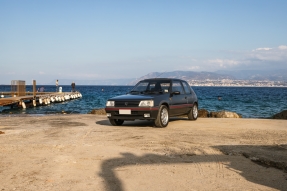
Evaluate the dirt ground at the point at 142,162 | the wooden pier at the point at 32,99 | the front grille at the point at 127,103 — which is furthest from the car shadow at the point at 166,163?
the wooden pier at the point at 32,99

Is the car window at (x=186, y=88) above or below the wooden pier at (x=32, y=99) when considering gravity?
above

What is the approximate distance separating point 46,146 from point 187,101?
→ 6638mm

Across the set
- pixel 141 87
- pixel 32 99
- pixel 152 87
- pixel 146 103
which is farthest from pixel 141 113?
pixel 32 99

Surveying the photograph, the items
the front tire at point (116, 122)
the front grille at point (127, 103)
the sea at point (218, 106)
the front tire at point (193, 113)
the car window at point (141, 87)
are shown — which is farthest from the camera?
Result: the sea at point (218, 106)

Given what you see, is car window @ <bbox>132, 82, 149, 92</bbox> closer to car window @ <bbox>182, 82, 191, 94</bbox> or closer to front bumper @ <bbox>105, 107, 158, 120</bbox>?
front bumper @ <bbox>105, 107, 158, 120</bbox>

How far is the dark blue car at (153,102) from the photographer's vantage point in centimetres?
1059

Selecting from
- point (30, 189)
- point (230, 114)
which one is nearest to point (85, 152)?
point (30, 189)

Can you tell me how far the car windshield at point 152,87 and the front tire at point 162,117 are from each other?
797mm

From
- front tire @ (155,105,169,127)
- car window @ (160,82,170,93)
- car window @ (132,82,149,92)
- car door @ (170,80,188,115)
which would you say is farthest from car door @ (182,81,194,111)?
front tire @ (155,105,169,127)

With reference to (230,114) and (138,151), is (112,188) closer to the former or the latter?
(138,151)

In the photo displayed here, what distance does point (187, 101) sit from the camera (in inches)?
497

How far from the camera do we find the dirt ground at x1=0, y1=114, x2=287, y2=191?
4.51 meters

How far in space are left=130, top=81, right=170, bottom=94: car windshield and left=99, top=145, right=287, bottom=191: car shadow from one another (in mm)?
5084

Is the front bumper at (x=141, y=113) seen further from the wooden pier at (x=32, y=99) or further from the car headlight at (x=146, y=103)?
the wooden pier at (x=32, y=99)
